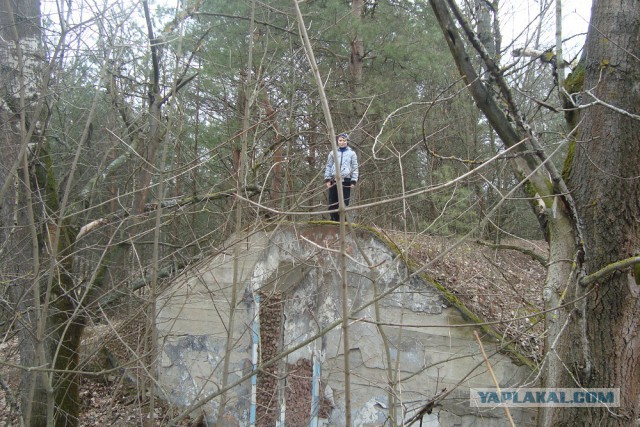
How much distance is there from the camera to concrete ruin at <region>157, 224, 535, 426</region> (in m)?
5.28

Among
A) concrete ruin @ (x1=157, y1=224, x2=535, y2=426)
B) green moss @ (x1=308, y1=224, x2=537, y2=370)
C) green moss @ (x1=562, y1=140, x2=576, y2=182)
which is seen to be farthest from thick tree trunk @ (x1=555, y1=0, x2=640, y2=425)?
concrete ruin @ (x1=157, y1=224, x2=535, y2=426)

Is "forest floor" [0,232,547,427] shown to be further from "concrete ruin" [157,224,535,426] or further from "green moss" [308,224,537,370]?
"concrete ruin" [157,224,535,426]

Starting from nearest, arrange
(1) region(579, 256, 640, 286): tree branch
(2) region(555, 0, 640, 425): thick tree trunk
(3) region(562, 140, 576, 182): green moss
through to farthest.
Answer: (1) region(579, 256, 640, 286): tree branch → (2) region(555, 0, 640, 425): thick tree trunk → (3) region(562, 140, 576, 182): green moss

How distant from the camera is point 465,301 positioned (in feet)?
18.3

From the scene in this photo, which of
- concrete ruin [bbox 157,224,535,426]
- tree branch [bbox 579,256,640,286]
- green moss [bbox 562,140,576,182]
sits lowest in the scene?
concrete ruin [bbox 157,224,535,426]

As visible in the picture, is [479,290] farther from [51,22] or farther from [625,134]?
[51,22]

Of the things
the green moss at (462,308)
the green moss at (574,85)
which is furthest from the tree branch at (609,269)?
the green moss at (462,308)

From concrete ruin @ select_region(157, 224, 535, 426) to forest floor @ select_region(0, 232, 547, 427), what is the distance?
309 millimetres

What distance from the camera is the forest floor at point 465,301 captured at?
17.0 feet

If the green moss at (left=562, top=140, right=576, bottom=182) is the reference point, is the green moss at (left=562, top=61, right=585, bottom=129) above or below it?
above

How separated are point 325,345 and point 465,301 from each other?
1.76 meters

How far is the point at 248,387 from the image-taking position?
641cm

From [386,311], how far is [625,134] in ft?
11.2

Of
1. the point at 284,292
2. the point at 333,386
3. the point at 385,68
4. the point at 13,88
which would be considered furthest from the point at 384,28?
the point at 13,88
